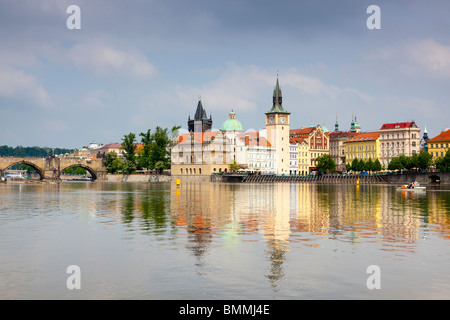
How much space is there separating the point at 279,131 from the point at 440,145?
51.9 meters

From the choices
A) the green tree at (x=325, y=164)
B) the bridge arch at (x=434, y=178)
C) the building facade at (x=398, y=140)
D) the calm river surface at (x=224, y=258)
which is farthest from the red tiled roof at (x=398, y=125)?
the calm river surface at (x=224, y=258)

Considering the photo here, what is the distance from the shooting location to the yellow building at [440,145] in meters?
161

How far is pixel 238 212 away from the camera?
37469 millimetres

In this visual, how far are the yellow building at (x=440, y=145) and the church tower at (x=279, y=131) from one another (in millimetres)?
47053

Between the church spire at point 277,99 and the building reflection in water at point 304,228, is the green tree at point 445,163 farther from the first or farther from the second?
the building reflection in water at point 304,228

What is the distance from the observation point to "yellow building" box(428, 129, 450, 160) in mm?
161000

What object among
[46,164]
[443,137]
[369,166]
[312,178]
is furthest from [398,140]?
[46,164]

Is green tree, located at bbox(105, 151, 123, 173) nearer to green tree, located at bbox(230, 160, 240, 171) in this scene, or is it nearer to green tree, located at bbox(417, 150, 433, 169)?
green tree, located at bbox(230, 160, 240, 171)

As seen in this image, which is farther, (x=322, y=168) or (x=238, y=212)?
(x=322, y=168)

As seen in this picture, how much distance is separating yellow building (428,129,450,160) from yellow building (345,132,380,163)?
59.9 feet
